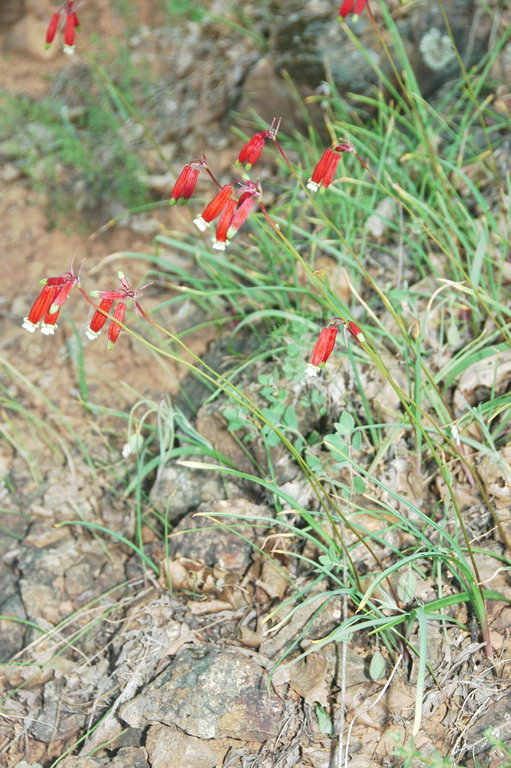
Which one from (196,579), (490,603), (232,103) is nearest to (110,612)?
(196,579)

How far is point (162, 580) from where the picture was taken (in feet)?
8.93

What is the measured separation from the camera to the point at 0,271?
13.4ft

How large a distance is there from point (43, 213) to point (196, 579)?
2829 mm

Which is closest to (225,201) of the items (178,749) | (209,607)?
(209,607)

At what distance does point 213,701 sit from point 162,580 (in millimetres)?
623

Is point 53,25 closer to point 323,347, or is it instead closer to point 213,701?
point 323,347

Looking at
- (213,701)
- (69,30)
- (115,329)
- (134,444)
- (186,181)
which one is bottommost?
(213,701)

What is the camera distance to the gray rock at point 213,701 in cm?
219

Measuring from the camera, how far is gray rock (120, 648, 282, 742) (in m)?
2.19

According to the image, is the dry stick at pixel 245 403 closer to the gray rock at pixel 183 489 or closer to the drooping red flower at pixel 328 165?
the gray rock at pixel 183 489

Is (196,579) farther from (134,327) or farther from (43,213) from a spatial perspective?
(43,213)

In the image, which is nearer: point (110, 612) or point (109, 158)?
point (110, 612)

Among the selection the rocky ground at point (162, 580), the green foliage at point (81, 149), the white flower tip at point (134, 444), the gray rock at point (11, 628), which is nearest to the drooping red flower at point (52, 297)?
the rocky ground at point (162, 580)

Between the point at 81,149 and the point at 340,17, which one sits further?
the point at 81,149
